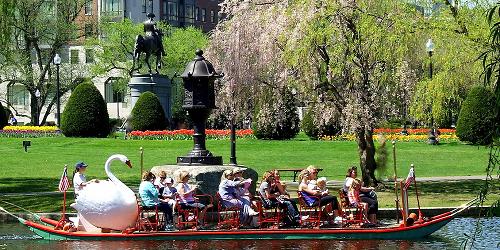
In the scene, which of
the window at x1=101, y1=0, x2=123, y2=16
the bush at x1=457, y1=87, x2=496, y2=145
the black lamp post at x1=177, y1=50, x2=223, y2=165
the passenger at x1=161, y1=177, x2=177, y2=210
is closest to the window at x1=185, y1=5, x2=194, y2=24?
the window at x1=101, y1=0, x2=123, y2=16

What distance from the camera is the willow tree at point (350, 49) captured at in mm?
28109

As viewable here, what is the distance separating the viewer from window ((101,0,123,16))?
3873 inches

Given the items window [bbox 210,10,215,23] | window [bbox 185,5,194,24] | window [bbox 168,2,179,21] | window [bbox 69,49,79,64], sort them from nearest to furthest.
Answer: window [bbox 69,49,79,64]
window [bbox 168,2,179,21]
window [bbox 185,5,194,24]
window [bbox 210,10,215,23]

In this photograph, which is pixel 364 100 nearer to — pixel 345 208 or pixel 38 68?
pixel 345 208

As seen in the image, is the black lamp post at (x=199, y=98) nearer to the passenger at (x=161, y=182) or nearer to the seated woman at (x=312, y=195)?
the passenger at (x=161, y=182)

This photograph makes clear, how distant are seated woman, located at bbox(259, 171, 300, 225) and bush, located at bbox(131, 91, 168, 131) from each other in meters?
32.7

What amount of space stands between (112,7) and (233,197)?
78895 mm

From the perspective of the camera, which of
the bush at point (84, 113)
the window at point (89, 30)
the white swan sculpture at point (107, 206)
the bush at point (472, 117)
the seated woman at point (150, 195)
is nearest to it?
the white swan sculpture at point (107, 206)

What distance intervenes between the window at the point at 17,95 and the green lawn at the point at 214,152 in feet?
136

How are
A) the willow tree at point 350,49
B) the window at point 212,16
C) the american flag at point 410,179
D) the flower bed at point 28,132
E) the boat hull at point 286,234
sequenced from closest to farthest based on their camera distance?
the american flag at point 410,179 → the boat hull at point 286,234 → the willow tree at point 350,49 → the flower bed at point 28,132 → the window at point 212,16

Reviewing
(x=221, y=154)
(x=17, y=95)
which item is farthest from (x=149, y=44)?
(x=17, y=95)

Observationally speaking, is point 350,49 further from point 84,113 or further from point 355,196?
point 84,113

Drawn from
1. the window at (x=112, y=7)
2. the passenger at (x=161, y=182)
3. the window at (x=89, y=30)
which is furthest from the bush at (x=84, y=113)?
the window at (x=112, y=7)

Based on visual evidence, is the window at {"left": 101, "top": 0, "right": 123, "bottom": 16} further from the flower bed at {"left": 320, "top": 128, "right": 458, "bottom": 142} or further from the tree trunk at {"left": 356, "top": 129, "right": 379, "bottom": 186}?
the tree trunk at {"left": 356, "top": 129, "right": 379, "bottom": 186}
